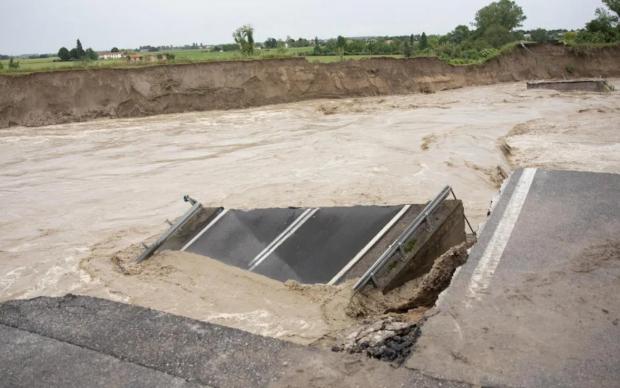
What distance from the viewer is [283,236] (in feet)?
22.4

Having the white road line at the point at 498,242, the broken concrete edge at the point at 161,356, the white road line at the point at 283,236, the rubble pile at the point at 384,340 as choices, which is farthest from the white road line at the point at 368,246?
the broken concrete edge at the point at 161,356

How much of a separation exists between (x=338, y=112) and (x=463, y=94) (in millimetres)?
8902

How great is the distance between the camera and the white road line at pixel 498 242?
4203 millimetres

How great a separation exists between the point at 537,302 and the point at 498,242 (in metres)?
1.03

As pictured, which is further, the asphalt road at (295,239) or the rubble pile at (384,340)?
the asphalt road at (295,239)

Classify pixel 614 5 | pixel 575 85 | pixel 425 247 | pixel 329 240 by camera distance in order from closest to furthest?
pixel 425 247 < pixel 329 240 < pixel 575 85 < pixel 614 5

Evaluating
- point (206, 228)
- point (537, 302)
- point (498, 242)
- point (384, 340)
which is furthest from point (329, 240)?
point (537, 302)

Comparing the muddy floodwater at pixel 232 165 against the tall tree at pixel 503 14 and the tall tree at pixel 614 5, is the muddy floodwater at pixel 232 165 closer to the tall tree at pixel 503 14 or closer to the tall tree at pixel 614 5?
the tall tree at pixel 614 5

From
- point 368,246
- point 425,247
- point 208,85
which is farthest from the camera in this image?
point 208,85

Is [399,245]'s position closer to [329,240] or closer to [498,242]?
[498,242]

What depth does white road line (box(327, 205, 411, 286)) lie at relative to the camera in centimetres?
589

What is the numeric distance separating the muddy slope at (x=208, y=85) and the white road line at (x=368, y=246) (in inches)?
798

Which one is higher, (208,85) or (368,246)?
(208,85)

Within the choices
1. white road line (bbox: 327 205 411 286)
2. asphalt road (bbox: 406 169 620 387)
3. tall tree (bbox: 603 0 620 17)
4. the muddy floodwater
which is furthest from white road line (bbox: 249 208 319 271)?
tall tree (bbox: 603 0 620 17)
